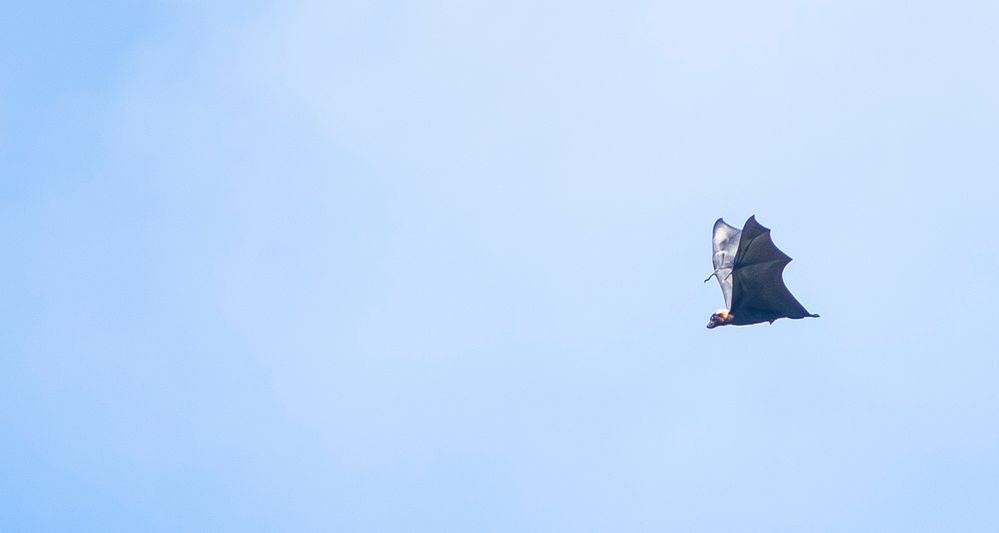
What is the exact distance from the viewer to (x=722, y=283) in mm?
33219

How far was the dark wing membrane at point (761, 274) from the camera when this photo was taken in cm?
3047

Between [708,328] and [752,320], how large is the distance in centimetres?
138

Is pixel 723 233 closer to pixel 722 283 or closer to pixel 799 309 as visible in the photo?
pixel 722 283

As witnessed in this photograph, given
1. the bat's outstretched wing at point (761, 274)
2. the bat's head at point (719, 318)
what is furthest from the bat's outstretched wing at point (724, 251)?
the bat's outstretched wing at point (761, 274)

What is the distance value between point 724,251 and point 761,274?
343cm

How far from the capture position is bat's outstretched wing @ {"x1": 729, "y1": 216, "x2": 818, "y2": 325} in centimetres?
3047

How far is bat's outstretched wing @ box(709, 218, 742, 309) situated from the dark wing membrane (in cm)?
197

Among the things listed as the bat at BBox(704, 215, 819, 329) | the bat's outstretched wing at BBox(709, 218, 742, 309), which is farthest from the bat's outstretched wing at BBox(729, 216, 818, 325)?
the bat's outstretched wing at BBox(709, 218, 742, 309)

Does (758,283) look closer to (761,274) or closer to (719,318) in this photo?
(761,274)

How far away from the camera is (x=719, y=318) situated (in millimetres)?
31469

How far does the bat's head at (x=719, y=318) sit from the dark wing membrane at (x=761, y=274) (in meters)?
0.69

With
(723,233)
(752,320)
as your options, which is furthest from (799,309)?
(723,233)

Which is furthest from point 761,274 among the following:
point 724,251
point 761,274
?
point 724,251

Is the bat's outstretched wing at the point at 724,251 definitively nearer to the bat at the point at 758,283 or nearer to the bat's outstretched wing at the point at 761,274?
the bat at the point at 758,283
